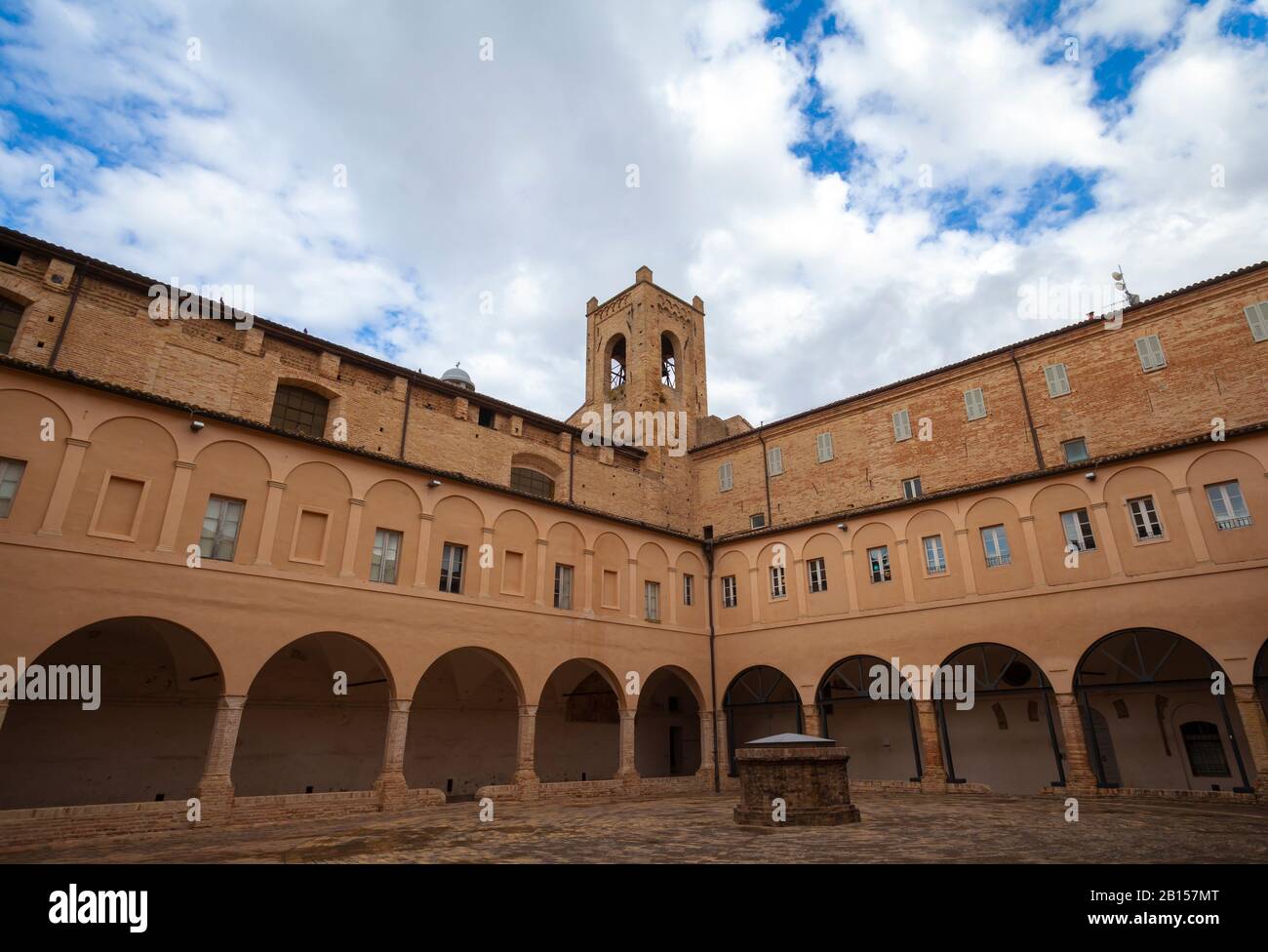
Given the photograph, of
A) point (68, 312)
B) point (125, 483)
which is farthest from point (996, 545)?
point (68, 312)

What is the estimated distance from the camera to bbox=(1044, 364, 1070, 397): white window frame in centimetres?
1948

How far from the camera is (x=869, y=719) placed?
20766mm

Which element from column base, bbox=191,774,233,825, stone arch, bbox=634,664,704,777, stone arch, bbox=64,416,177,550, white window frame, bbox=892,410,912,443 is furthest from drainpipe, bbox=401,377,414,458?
white window frame, bbox=892,410,912,443

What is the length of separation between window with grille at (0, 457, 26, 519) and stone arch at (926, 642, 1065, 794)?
1887cm

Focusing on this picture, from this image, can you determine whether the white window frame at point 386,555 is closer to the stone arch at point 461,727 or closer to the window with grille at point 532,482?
the stone arch at point 461,727

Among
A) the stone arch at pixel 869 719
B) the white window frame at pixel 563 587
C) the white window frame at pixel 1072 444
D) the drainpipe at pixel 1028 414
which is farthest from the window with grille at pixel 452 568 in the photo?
the white window frame at pixel 1072 444

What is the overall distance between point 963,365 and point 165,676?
73.0 feet

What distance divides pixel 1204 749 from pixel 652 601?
551 inches

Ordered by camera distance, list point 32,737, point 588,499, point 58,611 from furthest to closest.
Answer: point 588,499 → point 32,737 → point 58,611

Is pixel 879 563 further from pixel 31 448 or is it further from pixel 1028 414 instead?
pixel 31 448
